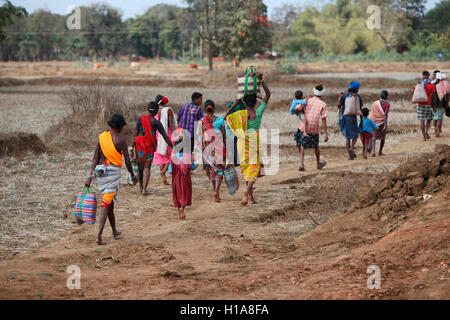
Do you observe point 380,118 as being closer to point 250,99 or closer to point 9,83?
point 250,99

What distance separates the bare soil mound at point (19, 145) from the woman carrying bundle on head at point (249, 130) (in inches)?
253

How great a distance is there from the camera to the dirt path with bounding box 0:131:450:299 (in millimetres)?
4785

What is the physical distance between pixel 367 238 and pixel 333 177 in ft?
14.2

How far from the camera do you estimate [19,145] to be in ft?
44.3

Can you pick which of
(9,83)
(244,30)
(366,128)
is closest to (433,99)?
(366,128)

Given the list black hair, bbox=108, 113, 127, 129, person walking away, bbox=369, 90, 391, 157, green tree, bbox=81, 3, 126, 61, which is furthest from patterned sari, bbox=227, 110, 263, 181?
green tree, bbox=81, 3, 126, 61

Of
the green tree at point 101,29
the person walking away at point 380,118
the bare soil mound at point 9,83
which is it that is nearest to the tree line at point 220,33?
the green tree at point 101,29

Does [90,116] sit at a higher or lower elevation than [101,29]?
lower

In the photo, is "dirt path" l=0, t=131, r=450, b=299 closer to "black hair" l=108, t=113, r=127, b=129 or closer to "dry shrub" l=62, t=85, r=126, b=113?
"black hair" l=108, t=113, r=127, b=129

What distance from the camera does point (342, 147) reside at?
14.7 metres

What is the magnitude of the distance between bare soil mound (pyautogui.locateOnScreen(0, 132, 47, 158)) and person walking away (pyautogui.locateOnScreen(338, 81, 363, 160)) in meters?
6.87

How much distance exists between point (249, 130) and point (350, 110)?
4.03 metres

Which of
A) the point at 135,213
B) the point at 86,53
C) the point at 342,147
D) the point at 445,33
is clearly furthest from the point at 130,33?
the point at 135,213

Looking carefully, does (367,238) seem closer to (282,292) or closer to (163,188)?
(282,292)
